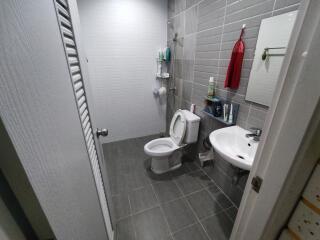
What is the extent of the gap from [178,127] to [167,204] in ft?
3.15

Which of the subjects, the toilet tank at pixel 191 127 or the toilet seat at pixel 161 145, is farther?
the toilet seat at pixel 161 145

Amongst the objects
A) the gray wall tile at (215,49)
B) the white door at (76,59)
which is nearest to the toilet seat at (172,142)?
the gray wall tile at (215,49)

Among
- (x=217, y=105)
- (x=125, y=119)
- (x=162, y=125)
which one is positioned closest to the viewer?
(x=217, y=105)

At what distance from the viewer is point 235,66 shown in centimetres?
136

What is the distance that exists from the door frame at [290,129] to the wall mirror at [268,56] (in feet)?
2.71

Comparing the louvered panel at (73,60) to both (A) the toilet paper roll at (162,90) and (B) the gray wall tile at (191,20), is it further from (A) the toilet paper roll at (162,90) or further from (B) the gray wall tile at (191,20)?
(A) the toilet paper roll at (162,90)

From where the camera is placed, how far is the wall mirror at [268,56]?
41.3 inches

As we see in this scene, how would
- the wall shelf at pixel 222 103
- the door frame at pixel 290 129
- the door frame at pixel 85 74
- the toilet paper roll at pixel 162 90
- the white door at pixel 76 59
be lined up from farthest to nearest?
the toilet paper roll at pixel 162 90
the wall shelf at pixel 222 103
the door frame at pixel 85 74
the white door at pixel 76 59
the door frame at pixel 290 129

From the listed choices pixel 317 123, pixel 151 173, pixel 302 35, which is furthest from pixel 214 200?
pixel 302 35

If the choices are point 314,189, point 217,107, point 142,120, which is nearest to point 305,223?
point 314,189

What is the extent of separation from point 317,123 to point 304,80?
4.6 inches

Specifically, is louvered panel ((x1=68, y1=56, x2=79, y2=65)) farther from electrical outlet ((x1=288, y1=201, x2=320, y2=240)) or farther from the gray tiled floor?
the gray tiled floor

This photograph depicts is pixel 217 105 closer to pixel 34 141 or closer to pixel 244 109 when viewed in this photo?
pixel 244 109

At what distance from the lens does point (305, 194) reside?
0.50m
